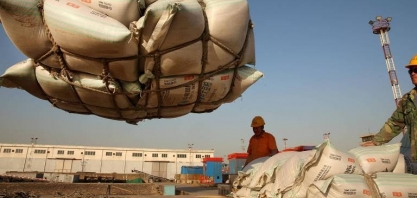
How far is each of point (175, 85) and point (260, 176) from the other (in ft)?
5.57

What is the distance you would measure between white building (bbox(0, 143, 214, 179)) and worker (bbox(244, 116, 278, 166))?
140 ft

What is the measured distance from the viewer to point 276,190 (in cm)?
324

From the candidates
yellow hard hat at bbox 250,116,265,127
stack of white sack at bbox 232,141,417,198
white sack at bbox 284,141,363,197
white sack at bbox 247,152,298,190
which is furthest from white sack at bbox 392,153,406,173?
yellow hard hat at bbox 250,116,265,127

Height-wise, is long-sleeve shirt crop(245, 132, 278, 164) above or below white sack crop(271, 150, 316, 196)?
above

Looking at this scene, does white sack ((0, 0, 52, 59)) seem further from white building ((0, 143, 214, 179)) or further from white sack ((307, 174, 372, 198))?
white building ((0, 143, 214, 179))

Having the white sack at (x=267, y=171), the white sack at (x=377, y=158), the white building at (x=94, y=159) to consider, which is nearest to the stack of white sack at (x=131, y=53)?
the white sack at (x=267, y=171)

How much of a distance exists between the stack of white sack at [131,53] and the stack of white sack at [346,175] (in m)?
1.35

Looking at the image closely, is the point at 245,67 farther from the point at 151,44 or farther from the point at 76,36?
the point at 76,36

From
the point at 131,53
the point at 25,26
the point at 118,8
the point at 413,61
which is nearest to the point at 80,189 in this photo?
the point at 25,26

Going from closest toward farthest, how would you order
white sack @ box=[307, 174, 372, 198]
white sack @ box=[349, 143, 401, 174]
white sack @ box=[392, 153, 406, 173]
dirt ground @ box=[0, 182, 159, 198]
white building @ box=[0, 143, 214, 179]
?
white sack @ box=[307, 174, 372, 198] < white sack @ box=[349, 143, 401, 174] < white sack @ box=[392, 153, 406, 173] < dirt ground @ box=[0, 182, 159, 198] < white building @ box=[0, 143, 214, 179]

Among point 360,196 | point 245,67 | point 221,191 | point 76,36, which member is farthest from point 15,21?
point 221,191

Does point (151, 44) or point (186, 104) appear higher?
point (151, 44)

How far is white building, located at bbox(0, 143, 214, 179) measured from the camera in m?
44.2

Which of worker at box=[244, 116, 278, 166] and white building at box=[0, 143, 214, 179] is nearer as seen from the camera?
worker at box=[244, 116, 278, 166]
